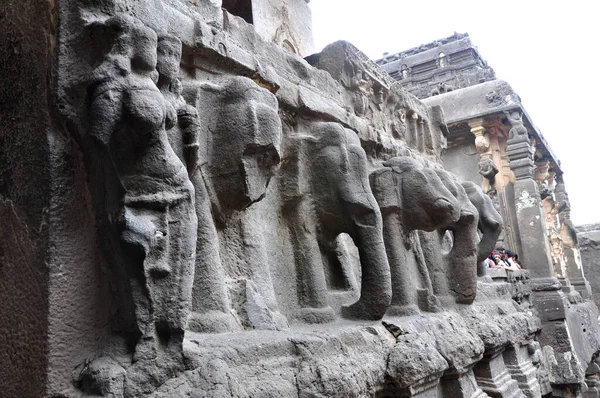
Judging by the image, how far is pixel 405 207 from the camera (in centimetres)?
331

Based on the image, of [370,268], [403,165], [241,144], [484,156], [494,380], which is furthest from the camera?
[484,156]

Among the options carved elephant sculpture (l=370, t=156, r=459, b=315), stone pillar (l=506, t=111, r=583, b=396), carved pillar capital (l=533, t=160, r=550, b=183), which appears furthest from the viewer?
carved pillar capital (l=533, t=160, r=550, b=183)

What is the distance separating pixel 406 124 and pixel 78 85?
11.3ft

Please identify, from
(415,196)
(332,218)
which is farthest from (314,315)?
(415,196)

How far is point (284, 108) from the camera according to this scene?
9.93 ft

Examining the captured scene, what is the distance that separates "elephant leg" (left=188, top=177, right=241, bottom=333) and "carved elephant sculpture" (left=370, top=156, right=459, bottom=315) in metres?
1.34

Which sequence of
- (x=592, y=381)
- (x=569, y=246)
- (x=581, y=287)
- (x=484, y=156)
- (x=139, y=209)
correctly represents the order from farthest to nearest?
(x=569, y=246) < (x=581, y=287) < (x=484, y=156) < (x=592, y=381) < (x=139, y=209)

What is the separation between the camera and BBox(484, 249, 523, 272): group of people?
21.2 feet

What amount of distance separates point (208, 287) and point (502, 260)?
5.72m

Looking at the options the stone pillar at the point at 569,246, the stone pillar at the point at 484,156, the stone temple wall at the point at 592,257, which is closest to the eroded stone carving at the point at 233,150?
the stone pillar at the point at 484,156

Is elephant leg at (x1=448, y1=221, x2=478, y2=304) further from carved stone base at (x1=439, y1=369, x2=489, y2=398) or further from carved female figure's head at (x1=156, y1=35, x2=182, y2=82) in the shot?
carved female figure's head at (x1=156, y1=35, x2=182, y2=82)

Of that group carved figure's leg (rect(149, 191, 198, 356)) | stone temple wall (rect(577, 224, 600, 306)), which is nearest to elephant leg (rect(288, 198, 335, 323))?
carved figure's leg (rect(149, 191, 198, 356))

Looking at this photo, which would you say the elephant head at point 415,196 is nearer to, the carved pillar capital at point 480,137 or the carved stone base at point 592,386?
the carved pillar capital at point 480,137

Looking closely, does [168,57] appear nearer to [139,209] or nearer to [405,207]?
[139,209]
